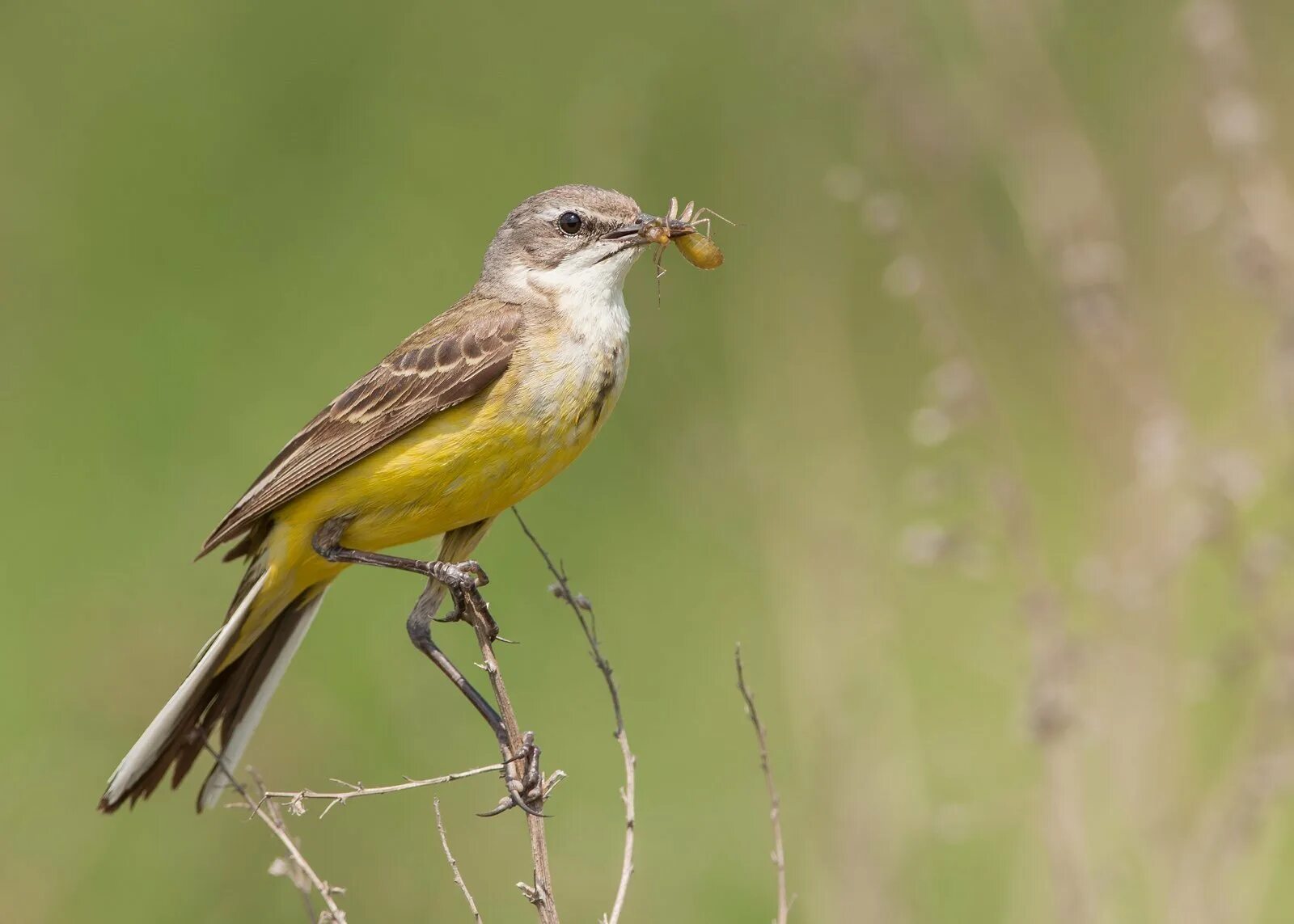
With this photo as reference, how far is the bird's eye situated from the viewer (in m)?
6.02

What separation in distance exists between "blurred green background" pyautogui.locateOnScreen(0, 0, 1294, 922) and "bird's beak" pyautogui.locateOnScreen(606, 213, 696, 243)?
1.65 ft

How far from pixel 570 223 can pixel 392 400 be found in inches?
37.5

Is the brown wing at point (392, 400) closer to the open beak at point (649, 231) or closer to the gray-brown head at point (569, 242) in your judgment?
the gray-brown head at point (569, 242)

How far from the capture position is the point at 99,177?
9.68m

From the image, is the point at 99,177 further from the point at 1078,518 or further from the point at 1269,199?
the point at 1269,199

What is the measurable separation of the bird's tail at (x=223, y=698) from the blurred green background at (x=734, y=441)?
2.34 ft

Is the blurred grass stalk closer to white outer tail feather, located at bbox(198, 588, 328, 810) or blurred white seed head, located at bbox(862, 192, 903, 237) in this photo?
blurred white seed head, located at bbox(862, 192, 903, 237)

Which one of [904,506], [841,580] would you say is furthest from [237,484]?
[904,506]

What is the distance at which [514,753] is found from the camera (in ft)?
14.5

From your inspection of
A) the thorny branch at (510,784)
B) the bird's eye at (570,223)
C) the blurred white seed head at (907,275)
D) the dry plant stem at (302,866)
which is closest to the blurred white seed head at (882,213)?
the blurred white seed head at (907,275)

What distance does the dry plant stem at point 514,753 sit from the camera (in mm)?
3930

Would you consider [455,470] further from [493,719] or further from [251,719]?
[251,719]

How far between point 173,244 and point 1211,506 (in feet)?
20.8

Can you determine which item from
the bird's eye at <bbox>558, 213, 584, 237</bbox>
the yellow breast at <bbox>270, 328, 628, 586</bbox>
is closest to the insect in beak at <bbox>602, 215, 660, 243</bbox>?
the bird's eye at <bbox>558, 213, 584, 237</bbox>
